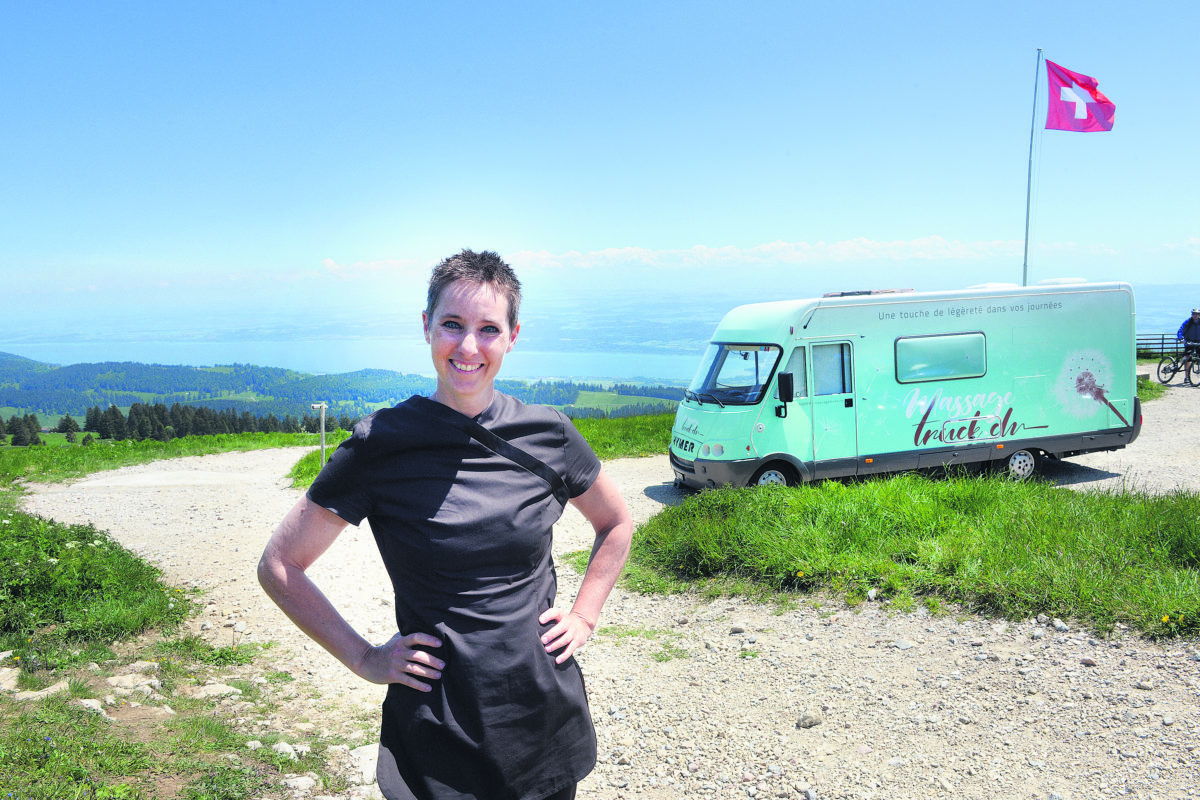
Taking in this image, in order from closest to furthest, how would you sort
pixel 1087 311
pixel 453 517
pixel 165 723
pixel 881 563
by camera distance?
pixel 453 517 < pixel 165 723 < pixel 881 563 < pixel 1087 311

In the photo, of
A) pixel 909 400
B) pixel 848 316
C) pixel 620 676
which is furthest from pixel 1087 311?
pixel 620 676

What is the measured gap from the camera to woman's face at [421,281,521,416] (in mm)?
2043

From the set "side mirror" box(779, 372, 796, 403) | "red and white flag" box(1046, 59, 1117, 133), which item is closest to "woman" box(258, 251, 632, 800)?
"side mirror" box(779, 372, 796, 403)

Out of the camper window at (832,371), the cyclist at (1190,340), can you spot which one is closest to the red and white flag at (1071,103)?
the cyclist at (1190,340)

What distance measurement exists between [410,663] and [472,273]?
1.02m

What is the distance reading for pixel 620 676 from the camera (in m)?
5.65

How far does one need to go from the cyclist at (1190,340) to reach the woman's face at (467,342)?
2916 cm

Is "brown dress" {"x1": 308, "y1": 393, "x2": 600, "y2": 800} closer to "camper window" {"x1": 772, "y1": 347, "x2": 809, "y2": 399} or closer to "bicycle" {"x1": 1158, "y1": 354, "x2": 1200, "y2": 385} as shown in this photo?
"camper window" {"x1": 772, "y1": 347, "x2": 809, "y2": 399}

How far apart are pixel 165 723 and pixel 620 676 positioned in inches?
114

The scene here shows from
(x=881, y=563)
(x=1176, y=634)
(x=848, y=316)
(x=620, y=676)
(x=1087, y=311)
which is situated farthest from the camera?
(x=1087, y=311)

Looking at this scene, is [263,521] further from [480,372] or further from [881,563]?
[480,372]

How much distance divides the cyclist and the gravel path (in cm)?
2460

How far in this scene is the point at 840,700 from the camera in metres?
4.98

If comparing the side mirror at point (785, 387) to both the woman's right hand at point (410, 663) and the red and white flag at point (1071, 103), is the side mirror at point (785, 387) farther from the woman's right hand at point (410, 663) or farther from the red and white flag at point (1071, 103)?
the red and white flag at point (1071, 103)
